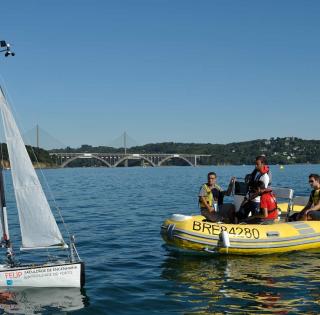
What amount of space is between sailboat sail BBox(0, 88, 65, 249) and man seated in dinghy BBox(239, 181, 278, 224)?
635cm

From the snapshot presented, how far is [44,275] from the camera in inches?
415

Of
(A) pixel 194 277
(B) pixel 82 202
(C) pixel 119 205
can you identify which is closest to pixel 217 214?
(A) pixel 194 277

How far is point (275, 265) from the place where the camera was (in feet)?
44.1

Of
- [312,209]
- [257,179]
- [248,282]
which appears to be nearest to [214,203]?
[257,179]

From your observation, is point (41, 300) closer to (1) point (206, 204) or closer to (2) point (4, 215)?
(2) point (4, 215)

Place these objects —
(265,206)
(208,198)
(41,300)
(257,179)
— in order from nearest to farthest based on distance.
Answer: (41,300) < (257,179) < (265,206) < (208,198)

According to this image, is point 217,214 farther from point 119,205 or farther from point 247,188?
point 119,205

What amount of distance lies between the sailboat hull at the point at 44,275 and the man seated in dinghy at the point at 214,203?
5.68m

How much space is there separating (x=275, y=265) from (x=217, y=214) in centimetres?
283

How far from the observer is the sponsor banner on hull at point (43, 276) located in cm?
1042

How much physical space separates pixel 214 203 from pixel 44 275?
690cm

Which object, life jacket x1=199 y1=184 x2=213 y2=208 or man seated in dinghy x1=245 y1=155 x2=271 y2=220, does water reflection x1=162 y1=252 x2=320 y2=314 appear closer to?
man seated in dinghy x1=245 y1=155 x2=271 y2=220

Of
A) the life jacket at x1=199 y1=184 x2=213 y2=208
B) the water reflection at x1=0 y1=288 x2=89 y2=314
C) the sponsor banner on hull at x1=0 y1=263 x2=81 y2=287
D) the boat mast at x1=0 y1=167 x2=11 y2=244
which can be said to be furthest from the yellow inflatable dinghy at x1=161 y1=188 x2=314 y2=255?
the boat mast at x1=0 y1=167 x2=11 y2=244

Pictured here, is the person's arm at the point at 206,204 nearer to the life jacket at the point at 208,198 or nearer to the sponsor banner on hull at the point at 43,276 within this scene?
the life jacket at the point at 208,198
